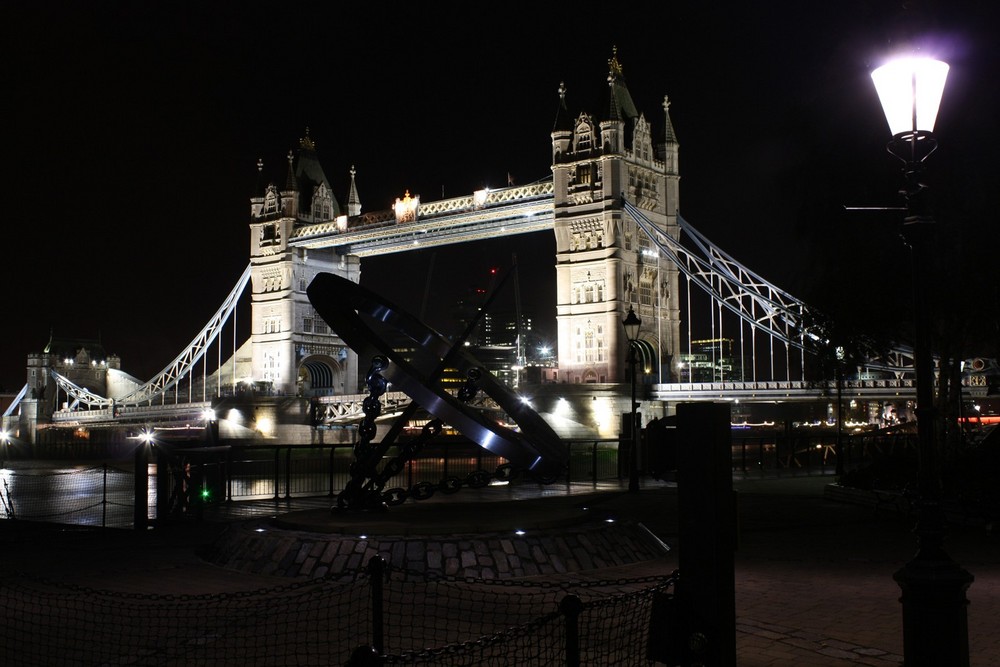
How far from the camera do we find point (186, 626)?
26.5 feet

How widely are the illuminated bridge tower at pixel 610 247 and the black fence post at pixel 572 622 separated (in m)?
47.2

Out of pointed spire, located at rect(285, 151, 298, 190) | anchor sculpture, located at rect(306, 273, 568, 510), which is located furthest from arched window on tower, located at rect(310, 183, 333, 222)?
anchor sculpture, located at rect(306, 273, 568, 510)

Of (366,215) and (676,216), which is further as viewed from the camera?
(366,215)

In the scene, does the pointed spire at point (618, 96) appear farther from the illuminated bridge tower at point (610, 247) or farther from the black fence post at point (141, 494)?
the black fence post at point (141, 494)

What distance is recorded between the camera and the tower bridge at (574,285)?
5062 cm

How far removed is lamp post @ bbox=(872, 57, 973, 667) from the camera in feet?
19.2

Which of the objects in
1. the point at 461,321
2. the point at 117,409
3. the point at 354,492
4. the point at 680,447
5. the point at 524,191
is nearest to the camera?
the point at 680,447

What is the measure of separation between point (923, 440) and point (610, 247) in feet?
158

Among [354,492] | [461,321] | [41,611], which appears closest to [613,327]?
[354,492]

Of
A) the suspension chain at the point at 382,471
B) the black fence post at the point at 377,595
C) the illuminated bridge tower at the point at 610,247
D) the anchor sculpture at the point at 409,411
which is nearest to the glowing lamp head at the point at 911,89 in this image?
the black fence post at the point at 377,595

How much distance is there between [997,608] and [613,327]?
44.5 m

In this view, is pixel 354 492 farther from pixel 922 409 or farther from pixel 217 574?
pixel 922 409

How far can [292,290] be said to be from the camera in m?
72.2

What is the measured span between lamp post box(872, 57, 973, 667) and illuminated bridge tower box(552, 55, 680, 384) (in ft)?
151
